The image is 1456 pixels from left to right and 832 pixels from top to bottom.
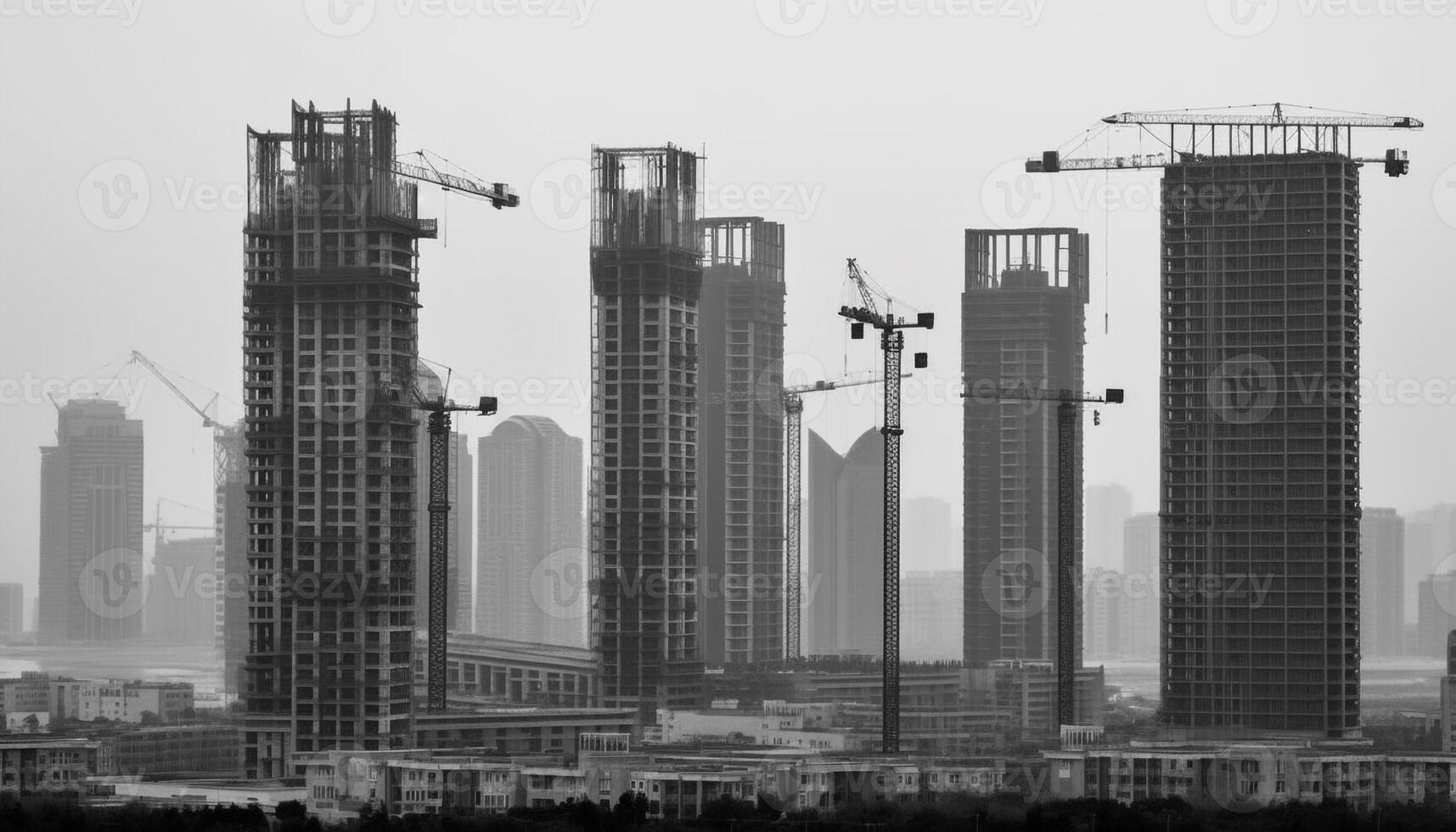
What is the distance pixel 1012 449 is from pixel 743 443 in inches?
917

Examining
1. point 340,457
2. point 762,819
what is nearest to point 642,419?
point 340,457

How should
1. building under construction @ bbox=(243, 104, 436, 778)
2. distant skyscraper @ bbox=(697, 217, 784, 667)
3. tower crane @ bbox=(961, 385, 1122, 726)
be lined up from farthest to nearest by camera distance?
distant skyscraper @ bbox=(697, 217, 784, 667)
tower crane @ bbox=(961, 385, 1122, 726)
building under construction @ bbox=(243, 104, 436, 778)

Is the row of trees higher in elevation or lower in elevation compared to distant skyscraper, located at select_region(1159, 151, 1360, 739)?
lower

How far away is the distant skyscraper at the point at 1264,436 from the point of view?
131875 millimetres

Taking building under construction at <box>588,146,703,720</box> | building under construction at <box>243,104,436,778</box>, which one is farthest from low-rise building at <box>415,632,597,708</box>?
building under construction at <box>243,104,436,778</box>

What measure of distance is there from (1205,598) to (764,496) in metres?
52.2

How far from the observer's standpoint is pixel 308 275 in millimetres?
118625

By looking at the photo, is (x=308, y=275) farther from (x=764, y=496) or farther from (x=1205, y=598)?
(x=764, y=496)

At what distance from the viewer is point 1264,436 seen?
441 ft

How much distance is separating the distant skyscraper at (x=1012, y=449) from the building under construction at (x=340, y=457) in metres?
79.8

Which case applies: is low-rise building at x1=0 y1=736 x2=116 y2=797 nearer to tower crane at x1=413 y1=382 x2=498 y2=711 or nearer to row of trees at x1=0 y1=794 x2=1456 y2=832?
row of trees at x1=0 y1=794 x2=1456 y2=832

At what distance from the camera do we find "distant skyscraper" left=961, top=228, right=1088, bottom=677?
636 feet

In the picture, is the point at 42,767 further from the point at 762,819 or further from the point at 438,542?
the point at 762,819

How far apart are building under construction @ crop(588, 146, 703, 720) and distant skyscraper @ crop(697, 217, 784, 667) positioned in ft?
95.1
